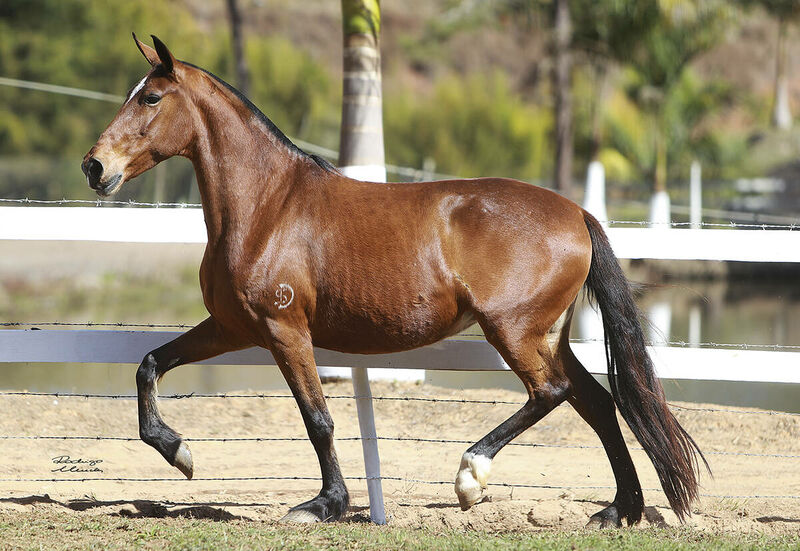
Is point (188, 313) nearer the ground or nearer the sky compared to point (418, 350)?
nearer the ground

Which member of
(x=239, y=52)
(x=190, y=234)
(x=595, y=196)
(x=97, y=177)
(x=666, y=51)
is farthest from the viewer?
(x=239, y=52)

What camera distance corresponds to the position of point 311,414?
169 inches

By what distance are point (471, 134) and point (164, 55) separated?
36941 mm

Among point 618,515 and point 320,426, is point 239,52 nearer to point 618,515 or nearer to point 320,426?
point 320,426

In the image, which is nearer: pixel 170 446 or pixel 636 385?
pixel 636 385

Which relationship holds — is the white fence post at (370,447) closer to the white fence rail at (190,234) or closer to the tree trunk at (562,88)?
the white fence rail at (190,234)

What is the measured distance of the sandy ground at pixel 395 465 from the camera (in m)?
4.78

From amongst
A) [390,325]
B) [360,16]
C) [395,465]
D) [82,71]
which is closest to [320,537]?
[390,325]

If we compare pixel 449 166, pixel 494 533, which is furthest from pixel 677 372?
pixel 449 166

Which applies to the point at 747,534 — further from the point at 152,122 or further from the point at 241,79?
the point at 241,79

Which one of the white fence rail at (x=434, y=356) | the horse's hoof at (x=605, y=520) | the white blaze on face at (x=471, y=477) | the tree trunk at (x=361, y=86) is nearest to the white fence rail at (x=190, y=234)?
the white fence rail at (x=434, y=356)

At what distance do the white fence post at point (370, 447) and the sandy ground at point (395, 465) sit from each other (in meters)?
0.15

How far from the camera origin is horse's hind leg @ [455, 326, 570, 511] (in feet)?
13.7

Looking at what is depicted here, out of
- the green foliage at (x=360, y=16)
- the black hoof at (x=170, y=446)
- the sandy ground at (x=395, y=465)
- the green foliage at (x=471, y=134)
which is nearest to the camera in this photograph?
the black hoof at (x=170, y=446)
